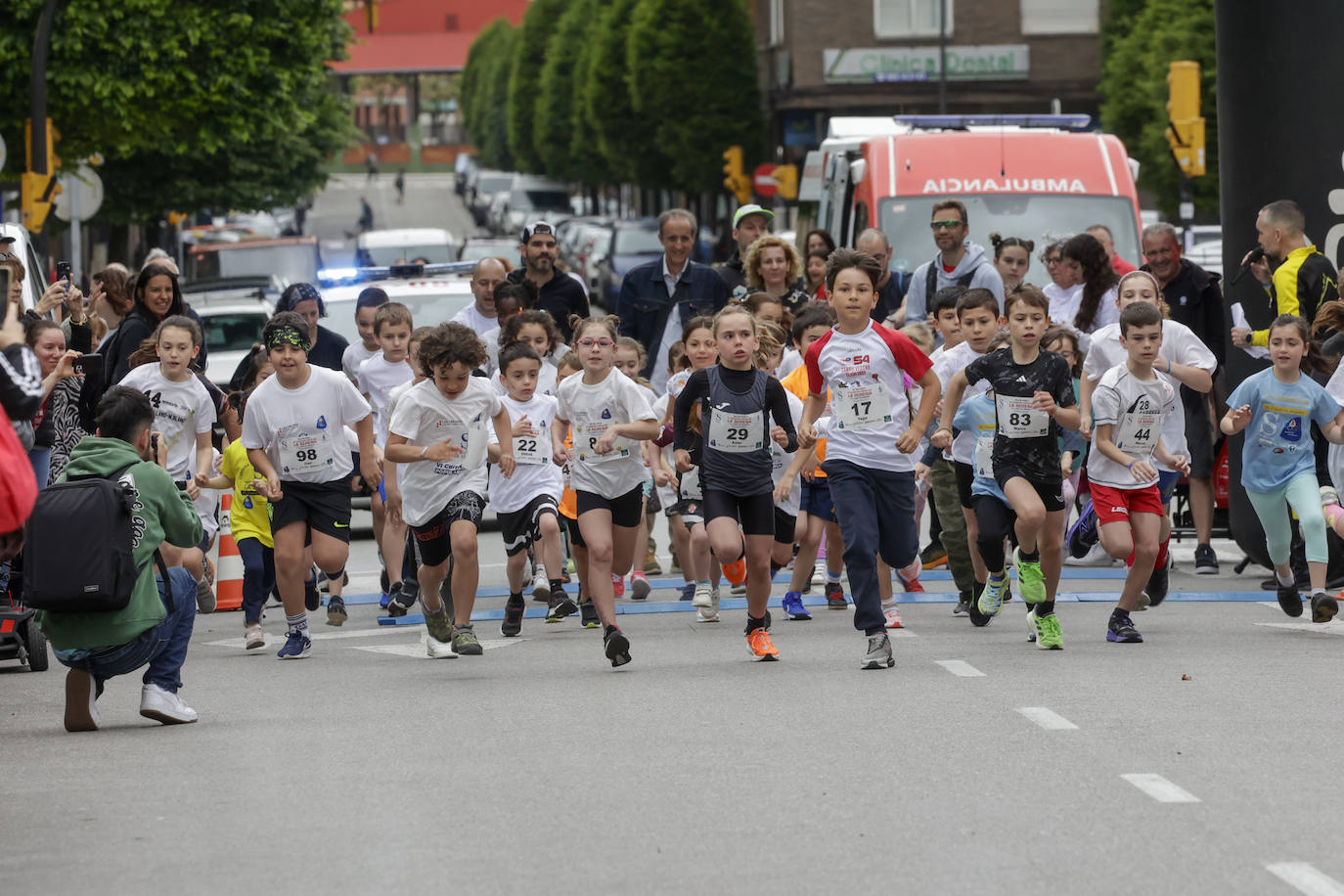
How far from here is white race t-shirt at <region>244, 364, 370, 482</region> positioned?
36.0 feet

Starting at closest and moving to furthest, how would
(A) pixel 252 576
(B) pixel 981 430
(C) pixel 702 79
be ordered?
(B) pixel 981 430, (A) pixel 252 576, (C) pixel 702 79

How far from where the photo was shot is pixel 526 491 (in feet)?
39.7

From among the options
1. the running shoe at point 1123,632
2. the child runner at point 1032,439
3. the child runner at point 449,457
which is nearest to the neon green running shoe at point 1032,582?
the child runner at point 1032,439

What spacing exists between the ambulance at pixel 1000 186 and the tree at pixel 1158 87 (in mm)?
27452

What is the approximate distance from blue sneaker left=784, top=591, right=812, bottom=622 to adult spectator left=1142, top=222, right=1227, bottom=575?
10.7 feet

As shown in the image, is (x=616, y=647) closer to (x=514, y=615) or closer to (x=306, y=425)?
(x=514, y=615)

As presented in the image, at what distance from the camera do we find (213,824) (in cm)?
702

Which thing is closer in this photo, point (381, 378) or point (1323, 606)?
point (1323, 606)

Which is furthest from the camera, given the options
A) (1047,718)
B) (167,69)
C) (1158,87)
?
(1158,87)

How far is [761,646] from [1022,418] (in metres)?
1.64

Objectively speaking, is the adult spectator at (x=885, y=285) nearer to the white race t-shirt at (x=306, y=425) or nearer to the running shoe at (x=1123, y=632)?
the running shoe at (x=1123, y=632)

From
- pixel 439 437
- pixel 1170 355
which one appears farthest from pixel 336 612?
pixel 1170 355

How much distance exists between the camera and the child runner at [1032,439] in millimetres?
10656

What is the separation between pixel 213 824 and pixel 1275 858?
3142 millimetres
